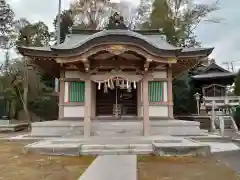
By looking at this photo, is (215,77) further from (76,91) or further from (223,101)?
(76,91)

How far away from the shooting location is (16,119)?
76.8 ft

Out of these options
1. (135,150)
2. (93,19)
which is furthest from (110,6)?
(135,150)

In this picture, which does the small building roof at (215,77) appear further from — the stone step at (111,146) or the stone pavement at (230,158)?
the stone step at (111,146)

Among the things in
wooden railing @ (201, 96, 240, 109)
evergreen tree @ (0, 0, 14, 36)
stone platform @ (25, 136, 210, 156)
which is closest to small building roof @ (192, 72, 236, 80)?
wooden railing @ (201, 96, 240, 109)

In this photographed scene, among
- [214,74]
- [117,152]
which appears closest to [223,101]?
[214,74]

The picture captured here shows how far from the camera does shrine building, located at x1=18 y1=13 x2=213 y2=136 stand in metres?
10.1

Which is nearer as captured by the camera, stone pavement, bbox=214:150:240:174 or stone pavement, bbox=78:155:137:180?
stone pavement, bbox=78:155:137:180

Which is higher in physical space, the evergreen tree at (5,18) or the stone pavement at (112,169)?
the evergreen tree at (5,18)

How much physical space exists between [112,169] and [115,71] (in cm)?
615

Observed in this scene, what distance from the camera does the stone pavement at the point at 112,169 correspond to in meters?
4.85

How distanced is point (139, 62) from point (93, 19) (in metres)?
19.9

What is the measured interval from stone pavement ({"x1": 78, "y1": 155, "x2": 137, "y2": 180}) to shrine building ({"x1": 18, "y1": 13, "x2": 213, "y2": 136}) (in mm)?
3774

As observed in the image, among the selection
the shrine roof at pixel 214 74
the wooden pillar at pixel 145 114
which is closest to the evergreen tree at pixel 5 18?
the shrine roof at pixel 214 74

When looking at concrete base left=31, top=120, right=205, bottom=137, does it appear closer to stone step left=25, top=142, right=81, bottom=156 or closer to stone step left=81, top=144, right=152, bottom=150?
stone step left=81, top=144, right=152, bottom=150
